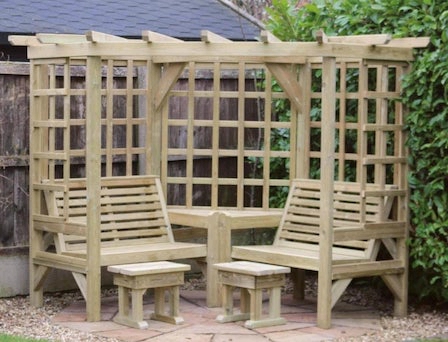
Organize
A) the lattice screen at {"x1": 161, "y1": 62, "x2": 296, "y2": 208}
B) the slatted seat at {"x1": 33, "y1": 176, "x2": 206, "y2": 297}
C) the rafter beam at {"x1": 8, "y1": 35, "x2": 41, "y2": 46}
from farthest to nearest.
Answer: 1. the lattice screen at {"x1": 161, "y1": 62, "x2": 296, "y2": 208}
2. the rafter beam at {"x1": 8, "y1": 35, "x2": 41, "y2": 46}
3. the slatted seat at {"x1": 33, "y1": 176, "x2": 206, "y2": 297}

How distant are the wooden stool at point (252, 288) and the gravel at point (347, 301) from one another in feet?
2.25

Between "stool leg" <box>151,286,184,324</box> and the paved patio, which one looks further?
"stool leg" <box>151,286,184,324</box>

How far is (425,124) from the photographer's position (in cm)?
799

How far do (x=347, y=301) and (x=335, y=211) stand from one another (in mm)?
915

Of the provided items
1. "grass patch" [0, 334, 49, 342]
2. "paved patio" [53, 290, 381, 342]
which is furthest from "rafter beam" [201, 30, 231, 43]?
"grass patch" [0, 334, 49, 342]

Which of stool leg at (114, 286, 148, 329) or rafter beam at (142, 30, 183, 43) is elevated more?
rafter beam at (142, 30, 183, 43)

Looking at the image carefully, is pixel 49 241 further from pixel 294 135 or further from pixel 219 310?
pixel 294 135

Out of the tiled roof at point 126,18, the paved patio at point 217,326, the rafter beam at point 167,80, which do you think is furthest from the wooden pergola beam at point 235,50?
the tiled roof at point 126,18

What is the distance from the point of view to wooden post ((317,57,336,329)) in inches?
301

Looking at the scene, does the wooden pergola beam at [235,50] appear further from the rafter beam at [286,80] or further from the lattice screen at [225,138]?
the lattice screen at [225,138]

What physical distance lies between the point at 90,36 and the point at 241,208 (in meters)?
2.32

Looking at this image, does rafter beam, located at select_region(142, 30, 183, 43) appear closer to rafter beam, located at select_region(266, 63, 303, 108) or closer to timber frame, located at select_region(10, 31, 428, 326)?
timber frame, located at select_region(10, 31, 428, 326)

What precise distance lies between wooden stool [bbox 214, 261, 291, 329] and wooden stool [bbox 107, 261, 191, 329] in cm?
34

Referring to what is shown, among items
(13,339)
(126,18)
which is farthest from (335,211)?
(126,18)
